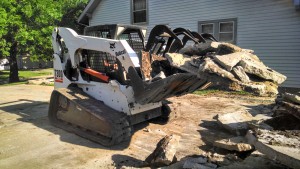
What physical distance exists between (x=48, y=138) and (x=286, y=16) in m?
10.1

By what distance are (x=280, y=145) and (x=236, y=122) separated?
271 cm

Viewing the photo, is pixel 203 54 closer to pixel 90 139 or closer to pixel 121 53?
pixel 121 53

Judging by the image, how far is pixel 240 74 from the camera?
15.1 ft

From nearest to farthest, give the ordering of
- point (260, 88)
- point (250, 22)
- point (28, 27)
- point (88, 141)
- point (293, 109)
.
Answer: point (260, 88) < point (293, 109) < point (88, 141) < point (250, 22) < point (28, 27)

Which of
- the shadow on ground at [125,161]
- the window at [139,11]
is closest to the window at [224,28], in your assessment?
the window at [139,11]

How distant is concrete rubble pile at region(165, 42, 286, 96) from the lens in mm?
4434

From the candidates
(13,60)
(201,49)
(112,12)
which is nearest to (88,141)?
(201,49)

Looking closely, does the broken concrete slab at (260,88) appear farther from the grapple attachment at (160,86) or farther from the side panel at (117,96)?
the side panel at (117,96)

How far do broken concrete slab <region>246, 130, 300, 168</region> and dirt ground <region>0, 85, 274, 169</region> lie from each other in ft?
5.01

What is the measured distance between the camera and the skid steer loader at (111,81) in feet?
18.8

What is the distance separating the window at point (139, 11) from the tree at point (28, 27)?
4245 millimetres

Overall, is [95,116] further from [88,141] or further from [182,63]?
[182,63]

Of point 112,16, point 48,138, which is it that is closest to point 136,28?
point 48,138

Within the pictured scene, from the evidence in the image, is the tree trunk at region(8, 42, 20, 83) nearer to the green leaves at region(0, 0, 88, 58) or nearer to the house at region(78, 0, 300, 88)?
the green leaves at region(0, 0, 88, 58)
